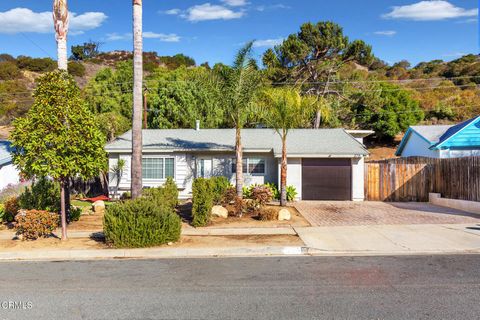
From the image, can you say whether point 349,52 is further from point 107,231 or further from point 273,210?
point 107,231

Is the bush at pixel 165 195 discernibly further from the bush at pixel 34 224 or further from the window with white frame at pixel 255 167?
the window with white frame at pixel 255 167

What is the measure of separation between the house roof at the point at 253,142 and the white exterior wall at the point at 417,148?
4.79 metres

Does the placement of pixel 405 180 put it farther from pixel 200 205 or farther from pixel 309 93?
pixel 309 93

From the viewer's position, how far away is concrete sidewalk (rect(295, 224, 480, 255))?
36.3ft

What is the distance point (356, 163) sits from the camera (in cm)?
2112

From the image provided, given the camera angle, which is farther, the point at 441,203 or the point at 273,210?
the point at 441,203

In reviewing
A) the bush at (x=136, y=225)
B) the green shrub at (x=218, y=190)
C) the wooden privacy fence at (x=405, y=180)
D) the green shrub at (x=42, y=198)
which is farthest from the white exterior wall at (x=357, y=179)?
the green shrub at (x=42, y=198)

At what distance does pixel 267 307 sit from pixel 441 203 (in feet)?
51.0

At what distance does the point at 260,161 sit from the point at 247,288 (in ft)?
47.9

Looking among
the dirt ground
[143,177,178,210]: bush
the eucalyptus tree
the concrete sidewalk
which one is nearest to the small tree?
the dirt ground

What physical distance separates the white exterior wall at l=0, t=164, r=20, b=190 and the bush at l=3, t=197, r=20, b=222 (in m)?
4.84

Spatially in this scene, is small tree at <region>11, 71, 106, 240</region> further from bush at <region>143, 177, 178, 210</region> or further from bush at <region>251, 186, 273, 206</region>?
bush at <region>251, 186, 273, 206</region>

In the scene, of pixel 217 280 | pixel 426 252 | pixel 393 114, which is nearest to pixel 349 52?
pixel 393 114

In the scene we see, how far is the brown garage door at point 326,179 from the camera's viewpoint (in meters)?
21.2
